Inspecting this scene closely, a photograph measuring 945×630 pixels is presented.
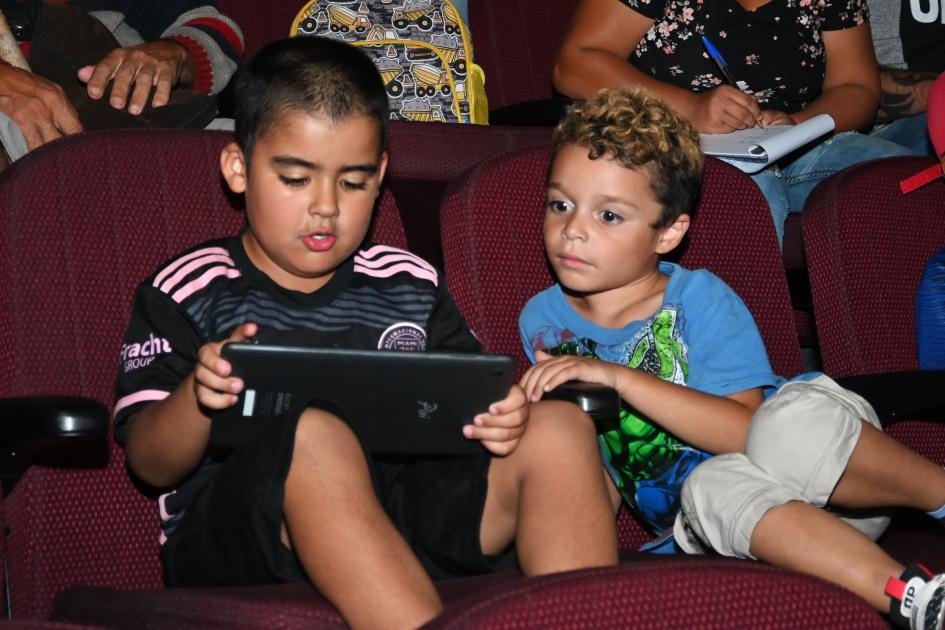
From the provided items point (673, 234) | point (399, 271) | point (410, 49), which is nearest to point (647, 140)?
point (673, 234)

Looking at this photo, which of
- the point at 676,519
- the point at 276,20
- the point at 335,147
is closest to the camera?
the point at 335,147

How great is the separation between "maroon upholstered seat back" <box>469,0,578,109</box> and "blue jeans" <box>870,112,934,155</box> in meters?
0.84

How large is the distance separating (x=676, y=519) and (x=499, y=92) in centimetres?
171

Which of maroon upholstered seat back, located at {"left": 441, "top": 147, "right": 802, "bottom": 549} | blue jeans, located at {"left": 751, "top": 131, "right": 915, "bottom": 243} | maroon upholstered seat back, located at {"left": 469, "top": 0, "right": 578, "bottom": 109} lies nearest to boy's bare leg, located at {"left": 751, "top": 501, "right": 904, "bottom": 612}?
maroon upholstered seat back, located at {"left": 441, "top": 147, "right": 802, "bottom": 549}

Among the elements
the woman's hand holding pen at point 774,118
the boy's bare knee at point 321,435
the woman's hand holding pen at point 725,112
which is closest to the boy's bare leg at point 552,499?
the boy's bare knee at point 321,435

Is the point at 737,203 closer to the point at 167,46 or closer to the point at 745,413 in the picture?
the point at 745,413

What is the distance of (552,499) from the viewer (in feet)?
4.81

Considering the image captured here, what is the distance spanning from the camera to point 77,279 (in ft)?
5.55

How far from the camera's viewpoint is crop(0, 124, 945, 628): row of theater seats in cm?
120

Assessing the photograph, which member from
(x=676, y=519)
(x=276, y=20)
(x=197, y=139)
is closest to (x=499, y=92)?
(x=276, y=20)

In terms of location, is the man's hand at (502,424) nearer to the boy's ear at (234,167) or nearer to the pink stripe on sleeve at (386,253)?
the pink stripe on sleeve at (386,253)

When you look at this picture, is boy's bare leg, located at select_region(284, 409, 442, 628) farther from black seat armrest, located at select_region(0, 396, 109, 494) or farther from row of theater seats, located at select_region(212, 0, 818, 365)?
row of theater seats, located at select_region(212, 0, 818, 365)

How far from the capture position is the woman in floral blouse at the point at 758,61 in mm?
2662

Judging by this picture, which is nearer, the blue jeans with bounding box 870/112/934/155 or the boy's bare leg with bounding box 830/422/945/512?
the boy's bare leg with bounding box 830/422/945/512
